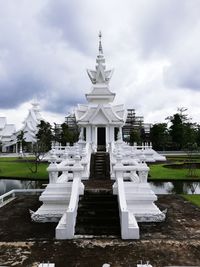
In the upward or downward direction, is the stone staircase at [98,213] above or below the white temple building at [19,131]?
below

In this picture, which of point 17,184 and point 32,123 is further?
point 32,123

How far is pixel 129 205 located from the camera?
34.6 feet

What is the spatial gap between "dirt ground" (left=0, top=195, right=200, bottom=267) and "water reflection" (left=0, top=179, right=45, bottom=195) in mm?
12601

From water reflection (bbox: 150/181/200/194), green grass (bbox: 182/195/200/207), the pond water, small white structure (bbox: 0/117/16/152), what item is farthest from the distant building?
green grass (bbox: 182/195/200/207)

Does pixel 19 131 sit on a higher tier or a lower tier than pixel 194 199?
higher

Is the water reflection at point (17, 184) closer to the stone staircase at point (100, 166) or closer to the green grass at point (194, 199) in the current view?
the stone staircase at point (100, 166)

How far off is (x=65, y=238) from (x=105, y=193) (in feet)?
10.0

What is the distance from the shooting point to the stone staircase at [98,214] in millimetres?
8992

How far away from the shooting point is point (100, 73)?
86.5 ft

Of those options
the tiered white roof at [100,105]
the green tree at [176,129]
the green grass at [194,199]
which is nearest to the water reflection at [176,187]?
the green grass at [194,199]

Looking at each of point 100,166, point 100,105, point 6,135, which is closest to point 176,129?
point 100,105

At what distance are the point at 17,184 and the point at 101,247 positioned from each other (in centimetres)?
1813

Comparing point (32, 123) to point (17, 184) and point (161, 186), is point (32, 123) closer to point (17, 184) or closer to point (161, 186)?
point (17, 184)

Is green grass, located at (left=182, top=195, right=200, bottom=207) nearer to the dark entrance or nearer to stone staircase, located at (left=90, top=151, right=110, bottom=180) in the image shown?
stone staircase, located at (left=90, top=151, right=110, bottom=180)
